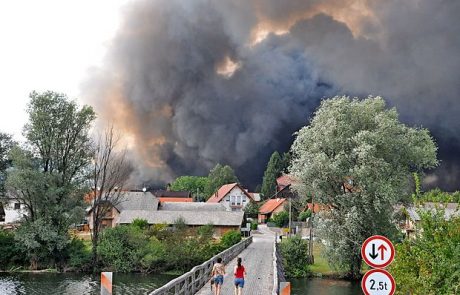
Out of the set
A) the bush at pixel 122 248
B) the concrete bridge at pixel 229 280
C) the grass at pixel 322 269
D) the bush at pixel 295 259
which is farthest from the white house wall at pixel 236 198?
the concrete bridge at pixel 229 280

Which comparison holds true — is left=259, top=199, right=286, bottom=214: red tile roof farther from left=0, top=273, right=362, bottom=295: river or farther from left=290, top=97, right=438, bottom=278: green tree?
left=290, top=97, right=438, bottom=278: green tree

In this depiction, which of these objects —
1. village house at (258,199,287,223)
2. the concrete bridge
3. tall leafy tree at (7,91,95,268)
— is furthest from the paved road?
village house at (258,199,287,223)

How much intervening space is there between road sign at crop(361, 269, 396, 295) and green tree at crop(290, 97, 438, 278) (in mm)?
31592

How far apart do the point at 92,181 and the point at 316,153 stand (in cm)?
3067

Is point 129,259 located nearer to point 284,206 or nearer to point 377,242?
point 377,242

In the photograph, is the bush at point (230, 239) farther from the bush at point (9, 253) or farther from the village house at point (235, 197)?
the village house at point (235, 197)

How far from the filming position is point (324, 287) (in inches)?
1752

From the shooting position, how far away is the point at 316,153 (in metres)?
44.9

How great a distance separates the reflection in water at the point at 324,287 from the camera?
41.7m

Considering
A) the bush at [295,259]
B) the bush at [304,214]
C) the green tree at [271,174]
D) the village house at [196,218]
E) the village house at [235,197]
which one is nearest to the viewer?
the bush at [295,259]

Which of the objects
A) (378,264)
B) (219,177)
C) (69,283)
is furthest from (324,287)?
(219,177)

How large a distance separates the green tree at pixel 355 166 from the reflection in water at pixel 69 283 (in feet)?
54.1

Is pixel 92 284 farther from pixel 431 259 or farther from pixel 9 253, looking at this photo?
pixel 431 259

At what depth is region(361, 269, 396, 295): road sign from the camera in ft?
35.6
